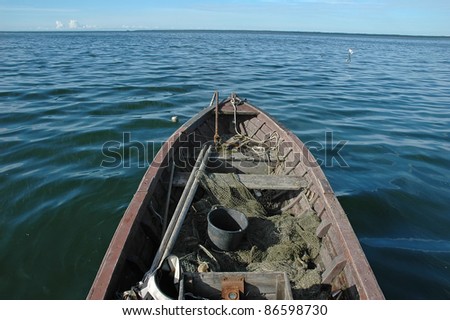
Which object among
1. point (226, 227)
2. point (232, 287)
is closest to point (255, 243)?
point (226, 227)

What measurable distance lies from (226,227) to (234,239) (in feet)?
2.24

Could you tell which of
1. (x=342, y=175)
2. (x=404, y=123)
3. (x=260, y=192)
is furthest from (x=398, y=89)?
(x=260, y=192)

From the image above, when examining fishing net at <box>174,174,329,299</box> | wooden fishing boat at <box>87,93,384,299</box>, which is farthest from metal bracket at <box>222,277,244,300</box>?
fishing net at <box>174,174,329,299</box>

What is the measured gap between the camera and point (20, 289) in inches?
196

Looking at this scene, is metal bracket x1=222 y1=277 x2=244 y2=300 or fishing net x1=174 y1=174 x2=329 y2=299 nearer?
metal bracket x1=222 y1=277 x2=244 y2=300

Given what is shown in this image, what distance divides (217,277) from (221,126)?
6493 mm

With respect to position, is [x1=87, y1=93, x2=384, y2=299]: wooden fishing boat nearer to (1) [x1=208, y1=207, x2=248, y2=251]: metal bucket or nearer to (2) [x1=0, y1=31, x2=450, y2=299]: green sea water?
(1) [x1=208, y1=207, x2=248, y2=251]: metal bucket

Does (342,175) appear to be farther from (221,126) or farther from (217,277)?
(217,277)

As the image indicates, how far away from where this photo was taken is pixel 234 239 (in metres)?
4.46

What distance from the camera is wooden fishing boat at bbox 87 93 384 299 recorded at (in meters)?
3.62

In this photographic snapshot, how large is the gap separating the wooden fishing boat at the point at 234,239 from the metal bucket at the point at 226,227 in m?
0.02

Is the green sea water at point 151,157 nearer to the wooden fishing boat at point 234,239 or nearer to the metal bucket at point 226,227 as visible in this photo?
the wooden fishing boat at point 234,239

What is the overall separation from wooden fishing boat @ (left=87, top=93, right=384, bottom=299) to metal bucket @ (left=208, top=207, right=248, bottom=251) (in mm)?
17

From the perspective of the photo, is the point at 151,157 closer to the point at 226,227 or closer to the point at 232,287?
the point at 226,227
